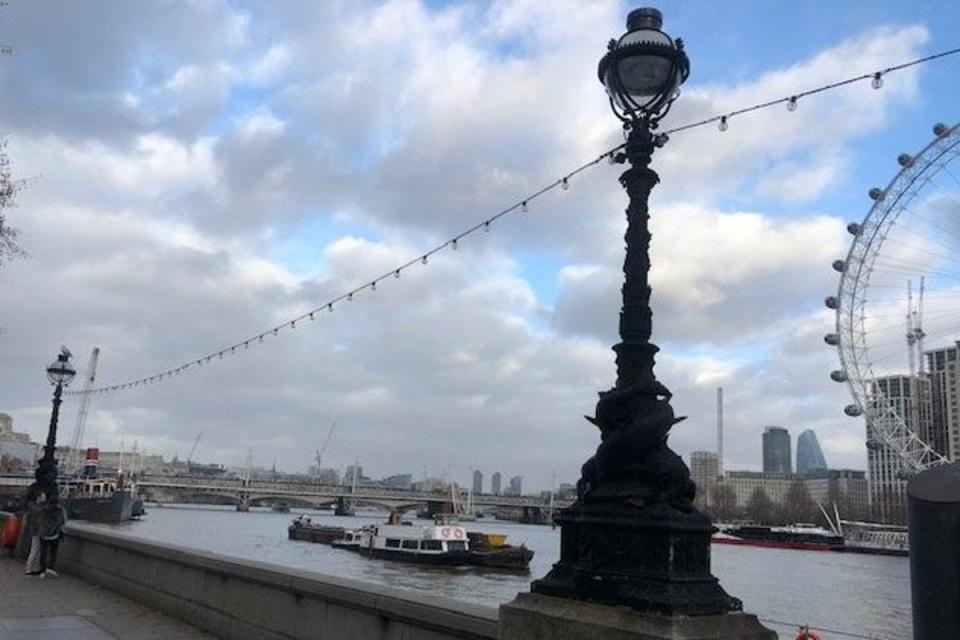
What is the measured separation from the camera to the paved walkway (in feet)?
31.6

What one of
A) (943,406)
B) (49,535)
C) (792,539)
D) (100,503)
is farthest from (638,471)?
(792,539)

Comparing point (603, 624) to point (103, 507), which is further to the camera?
point (103, 507)

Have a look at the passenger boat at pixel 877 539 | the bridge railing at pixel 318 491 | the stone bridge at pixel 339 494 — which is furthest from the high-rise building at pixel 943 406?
the bridge railing at pixel 318 491

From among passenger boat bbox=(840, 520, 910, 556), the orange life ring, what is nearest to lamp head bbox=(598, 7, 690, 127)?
the orange life ring

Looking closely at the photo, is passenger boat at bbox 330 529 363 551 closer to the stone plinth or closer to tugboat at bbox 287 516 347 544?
tugboat at bbox 287 516 347 544

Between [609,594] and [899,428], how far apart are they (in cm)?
5754

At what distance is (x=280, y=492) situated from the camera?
466 feet

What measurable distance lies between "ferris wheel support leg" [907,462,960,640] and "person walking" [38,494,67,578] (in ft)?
51.3

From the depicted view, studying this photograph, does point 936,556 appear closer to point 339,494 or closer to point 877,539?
point 877,539

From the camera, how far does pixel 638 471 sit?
5.50m

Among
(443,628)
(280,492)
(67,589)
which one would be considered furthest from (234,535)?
(443,628)

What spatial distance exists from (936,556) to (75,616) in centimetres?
1066

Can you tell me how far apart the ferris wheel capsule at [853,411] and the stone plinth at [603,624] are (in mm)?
55236

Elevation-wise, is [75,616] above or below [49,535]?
below
